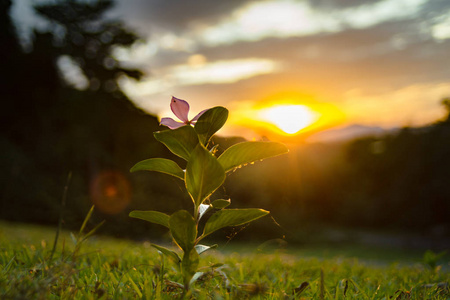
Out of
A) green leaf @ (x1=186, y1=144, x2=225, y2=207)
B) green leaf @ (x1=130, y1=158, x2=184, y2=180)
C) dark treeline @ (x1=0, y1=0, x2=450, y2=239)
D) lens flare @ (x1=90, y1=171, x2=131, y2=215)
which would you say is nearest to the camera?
green leaf @ (x1=186, y1=144, x2=225, y2=207)

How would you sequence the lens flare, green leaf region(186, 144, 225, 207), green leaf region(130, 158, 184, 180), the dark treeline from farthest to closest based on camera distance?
the lens flare, the dark treeline, green leaf region(130, 158, 184, 180), green leaf region(186, 144, 225, 207)

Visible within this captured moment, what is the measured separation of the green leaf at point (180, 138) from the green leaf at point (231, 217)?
11.9 inches

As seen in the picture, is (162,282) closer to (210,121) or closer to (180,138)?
(180,138)

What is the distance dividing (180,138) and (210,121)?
15cm

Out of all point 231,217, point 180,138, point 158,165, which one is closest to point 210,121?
point 180,138

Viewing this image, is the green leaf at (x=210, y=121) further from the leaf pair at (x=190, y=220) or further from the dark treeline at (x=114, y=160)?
the dark treeline at (x=114, y=160)

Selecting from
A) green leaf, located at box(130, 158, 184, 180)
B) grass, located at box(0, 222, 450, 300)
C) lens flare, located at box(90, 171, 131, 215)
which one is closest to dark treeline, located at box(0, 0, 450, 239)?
lens flare, located at box(90, 171, 131, 215)

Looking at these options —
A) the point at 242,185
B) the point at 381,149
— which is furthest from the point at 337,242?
the point at 242,185

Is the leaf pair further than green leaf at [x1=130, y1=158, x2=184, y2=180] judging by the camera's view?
No

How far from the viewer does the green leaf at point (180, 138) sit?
146 cm

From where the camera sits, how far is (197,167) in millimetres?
1453

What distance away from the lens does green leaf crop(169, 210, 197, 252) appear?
1408mm

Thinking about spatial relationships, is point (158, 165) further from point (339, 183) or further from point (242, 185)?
point (339, 183)

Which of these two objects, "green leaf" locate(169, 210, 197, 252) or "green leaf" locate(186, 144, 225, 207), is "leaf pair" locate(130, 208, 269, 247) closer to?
"green leaf" locate(169, 210, 197, 252)
